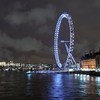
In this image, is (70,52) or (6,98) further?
(70,52)

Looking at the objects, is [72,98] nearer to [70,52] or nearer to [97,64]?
[70,52]

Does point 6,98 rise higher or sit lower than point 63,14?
lower

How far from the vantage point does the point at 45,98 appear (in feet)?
126

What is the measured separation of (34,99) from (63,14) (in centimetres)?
9974

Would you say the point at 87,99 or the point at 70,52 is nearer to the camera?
the point at 87,99

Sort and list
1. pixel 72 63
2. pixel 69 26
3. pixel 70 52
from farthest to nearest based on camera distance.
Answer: pixel 72 63 → pixel 70 52 → pixel 69 26

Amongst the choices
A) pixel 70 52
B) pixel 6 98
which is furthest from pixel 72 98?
pixel 70 52

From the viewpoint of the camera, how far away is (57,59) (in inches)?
5684

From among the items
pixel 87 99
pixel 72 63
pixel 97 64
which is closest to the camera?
pixel 87 99

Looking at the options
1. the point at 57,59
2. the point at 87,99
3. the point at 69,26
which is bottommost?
the point at 87,99

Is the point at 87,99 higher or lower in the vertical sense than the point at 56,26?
lower

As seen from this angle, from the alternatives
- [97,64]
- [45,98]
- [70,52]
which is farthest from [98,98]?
[97,64]

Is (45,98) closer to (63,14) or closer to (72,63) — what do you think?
A: (63,14)

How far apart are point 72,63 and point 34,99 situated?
4926 inches
